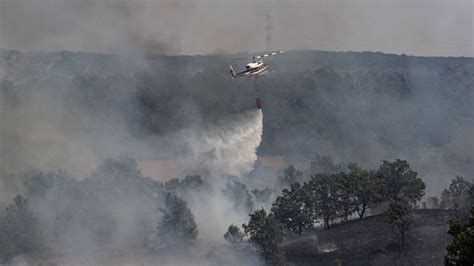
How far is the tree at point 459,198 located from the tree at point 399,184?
21.1 feet

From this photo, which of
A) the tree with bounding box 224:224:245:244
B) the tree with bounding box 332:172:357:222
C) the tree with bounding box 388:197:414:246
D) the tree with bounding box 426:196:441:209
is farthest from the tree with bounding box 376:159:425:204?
the tree with bounding box 224:224:245:244

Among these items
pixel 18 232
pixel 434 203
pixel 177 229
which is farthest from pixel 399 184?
pixel 18 232

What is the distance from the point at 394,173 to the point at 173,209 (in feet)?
139

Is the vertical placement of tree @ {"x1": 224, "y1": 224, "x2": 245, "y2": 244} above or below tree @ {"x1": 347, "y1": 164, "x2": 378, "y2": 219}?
below

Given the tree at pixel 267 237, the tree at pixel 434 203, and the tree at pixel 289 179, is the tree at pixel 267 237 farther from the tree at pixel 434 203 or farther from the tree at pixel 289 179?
the tree at pixel 289 179

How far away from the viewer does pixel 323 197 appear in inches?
5487

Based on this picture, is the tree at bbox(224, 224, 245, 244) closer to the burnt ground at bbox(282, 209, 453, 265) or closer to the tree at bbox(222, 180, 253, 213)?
the burnt ground at bbox(282, 209, 453, 265)

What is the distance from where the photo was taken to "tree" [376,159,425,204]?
139125mm

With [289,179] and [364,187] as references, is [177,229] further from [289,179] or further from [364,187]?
[289,179]

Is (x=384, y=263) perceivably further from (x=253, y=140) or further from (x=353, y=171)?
(x=253, y=140)

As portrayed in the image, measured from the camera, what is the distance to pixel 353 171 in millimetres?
142750

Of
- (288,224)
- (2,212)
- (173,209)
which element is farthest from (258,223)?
(2,212)

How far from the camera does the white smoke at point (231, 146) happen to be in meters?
161

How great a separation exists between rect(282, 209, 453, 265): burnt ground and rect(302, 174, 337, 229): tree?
10.8ft
